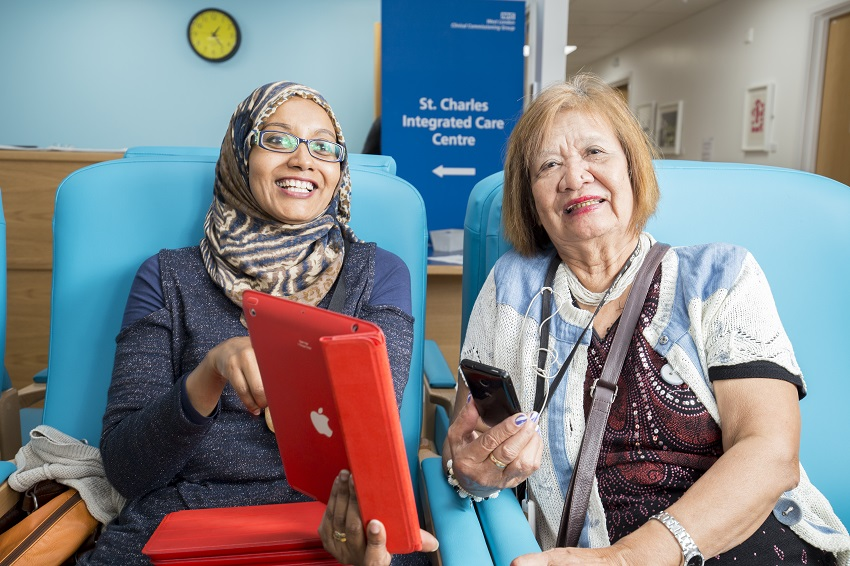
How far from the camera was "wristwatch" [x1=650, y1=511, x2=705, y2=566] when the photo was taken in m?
1.01

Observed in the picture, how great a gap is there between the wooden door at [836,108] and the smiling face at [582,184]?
5.69 m

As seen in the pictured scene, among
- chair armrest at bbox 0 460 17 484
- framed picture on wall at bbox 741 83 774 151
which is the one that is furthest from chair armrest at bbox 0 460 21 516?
framed picture on wall at bbox 741 83 774 151

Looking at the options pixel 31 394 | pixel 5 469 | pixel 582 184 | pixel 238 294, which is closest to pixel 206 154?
pixel 238 294

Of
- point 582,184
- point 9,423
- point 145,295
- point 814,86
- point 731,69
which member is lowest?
point 9,423

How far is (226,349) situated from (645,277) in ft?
2.44

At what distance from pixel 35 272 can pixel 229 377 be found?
2254 millimetres

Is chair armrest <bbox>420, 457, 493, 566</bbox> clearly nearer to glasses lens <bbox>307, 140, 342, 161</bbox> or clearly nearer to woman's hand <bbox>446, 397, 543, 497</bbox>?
woman's hand <bbox>446, 397, 543, 497</bbox>

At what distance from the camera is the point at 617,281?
50.8 inches

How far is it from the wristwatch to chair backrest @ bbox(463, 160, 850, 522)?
534 mm

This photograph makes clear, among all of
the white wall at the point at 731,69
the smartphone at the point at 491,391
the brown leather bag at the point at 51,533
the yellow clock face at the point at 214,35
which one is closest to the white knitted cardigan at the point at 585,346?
the smartphone at the point at 491,391

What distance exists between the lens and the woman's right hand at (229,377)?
939mm

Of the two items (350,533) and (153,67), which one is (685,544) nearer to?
(350,533)

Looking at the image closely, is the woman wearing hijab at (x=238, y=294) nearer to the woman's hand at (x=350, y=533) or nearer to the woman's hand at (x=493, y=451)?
the woman's hand at (x=493, y=451)

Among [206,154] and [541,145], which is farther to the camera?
[206,154]
